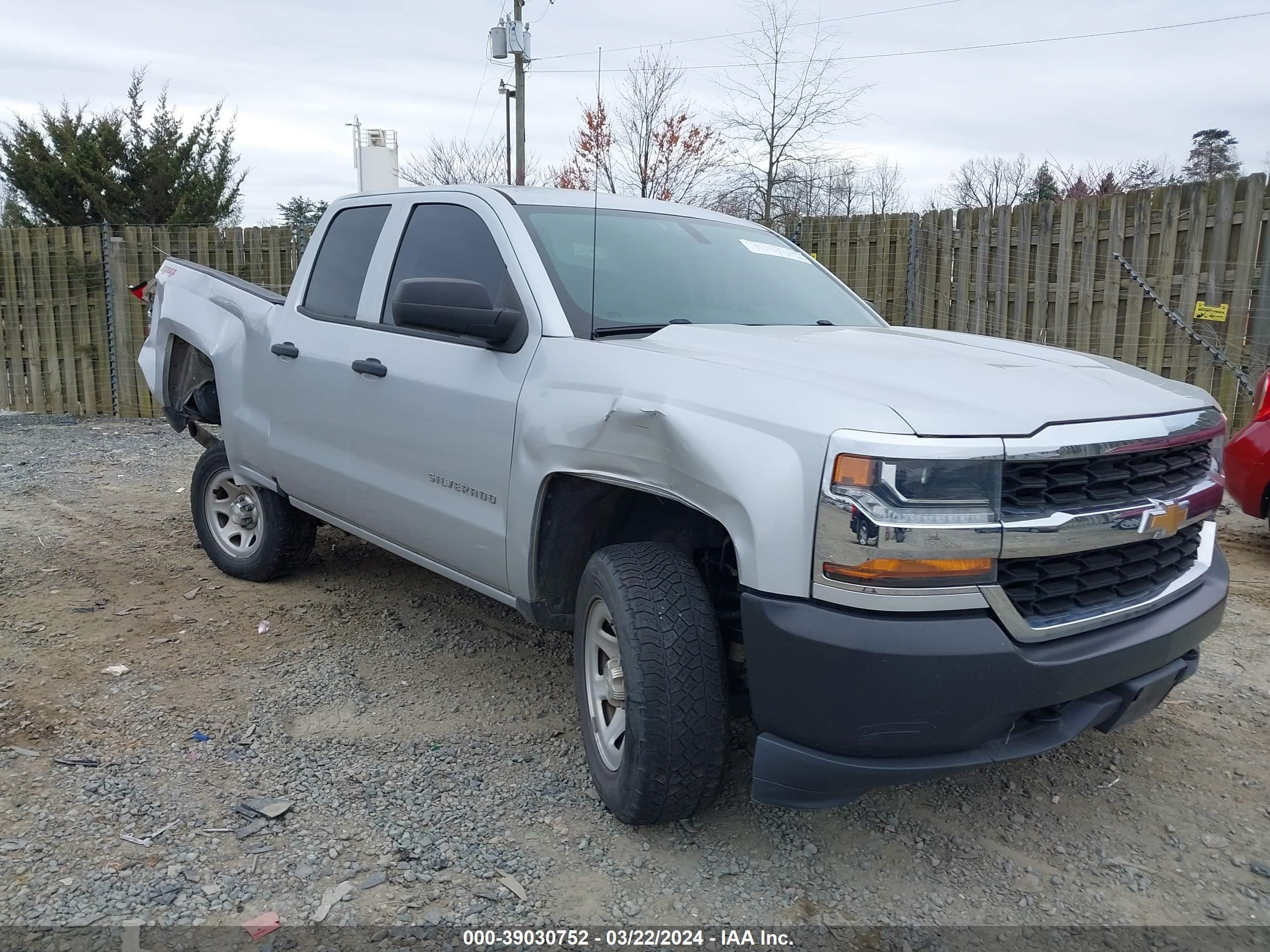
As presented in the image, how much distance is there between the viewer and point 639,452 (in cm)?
273

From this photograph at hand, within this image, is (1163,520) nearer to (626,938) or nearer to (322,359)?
(626,938)

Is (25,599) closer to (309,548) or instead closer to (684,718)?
(309,548)

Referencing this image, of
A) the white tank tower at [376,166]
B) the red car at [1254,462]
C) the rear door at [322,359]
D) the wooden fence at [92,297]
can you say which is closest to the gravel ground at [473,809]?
the rear door at [322,359]

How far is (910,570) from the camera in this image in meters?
2.27

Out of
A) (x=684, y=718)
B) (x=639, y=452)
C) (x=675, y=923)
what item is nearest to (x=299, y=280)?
(x=639, y=452)

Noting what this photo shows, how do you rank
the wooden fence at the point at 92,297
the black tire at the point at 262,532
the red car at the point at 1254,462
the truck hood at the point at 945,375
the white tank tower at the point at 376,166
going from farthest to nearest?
the white tank tower at the point at 376,166
the wooden fence at the point at 92,297
the red car at the point at 1254,462
the black tire at the point at 262,532
the truck hood at the point at 945,375

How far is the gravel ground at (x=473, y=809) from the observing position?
2.61 m

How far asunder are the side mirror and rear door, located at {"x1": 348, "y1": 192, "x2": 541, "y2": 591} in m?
0.13

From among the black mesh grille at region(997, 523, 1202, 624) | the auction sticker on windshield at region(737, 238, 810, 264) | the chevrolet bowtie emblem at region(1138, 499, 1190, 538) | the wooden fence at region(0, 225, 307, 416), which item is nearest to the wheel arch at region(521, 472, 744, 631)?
the black mesh grille at region(997, 523, 1202, 624)

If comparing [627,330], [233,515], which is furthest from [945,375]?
[233,515]

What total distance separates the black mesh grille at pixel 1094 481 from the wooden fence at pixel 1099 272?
233 inches

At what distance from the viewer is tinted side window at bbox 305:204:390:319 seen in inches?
169

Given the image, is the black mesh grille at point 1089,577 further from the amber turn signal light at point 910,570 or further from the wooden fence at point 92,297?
the wooden fence at point 92,297

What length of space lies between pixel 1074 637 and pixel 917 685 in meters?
0.49
